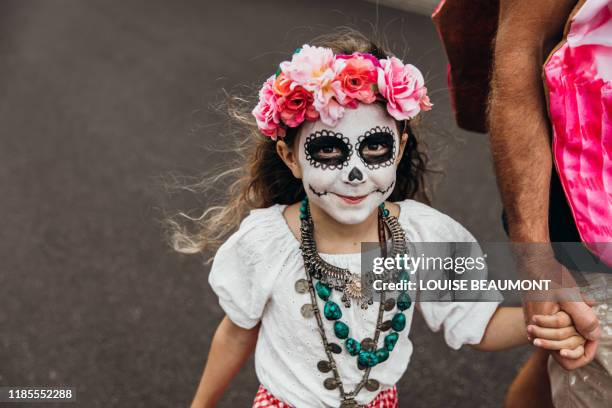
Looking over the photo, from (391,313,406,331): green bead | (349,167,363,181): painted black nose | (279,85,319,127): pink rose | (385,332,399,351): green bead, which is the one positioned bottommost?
(385,332,399,351): green bead

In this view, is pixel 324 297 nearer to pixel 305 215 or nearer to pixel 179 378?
pixel 305 215

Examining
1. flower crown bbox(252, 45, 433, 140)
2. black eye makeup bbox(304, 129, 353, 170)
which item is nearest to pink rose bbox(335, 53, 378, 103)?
flower crown bbox(252, 45, 433, 140)

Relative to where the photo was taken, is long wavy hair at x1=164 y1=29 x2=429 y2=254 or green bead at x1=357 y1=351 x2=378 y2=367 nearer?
green bead at x1=357 y1=351 x2=378 y2=367

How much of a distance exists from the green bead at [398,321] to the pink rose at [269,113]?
57 cm

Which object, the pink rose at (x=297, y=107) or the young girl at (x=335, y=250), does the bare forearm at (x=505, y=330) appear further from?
the pink rose at (x=297, y=107)

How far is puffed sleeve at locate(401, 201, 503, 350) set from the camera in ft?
8.05

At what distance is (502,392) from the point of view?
3.67 meters

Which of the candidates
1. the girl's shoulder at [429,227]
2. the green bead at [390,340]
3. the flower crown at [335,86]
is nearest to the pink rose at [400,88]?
the flower crown at [335,86]

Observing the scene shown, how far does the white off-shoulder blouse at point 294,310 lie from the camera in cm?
242

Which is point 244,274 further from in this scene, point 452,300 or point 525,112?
point 525,112

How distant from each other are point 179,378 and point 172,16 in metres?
4.78

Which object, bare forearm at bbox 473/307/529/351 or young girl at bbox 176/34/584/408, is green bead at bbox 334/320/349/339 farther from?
bare forearm at bbox 473/307/529/351

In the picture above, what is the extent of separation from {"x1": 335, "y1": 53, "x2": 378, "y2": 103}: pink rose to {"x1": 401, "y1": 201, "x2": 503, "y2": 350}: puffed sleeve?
0.43 metres

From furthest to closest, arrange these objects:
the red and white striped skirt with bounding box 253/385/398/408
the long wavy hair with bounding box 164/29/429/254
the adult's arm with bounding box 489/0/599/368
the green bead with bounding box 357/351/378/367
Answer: the long wavy hair with bounding box 164/29/429/254 < the red and white striped skirt with bounding box 253/385/398/408 < the green bead with bounding box 357/351/378/367 < the adult's arm with bounding box 489/0/599/368
